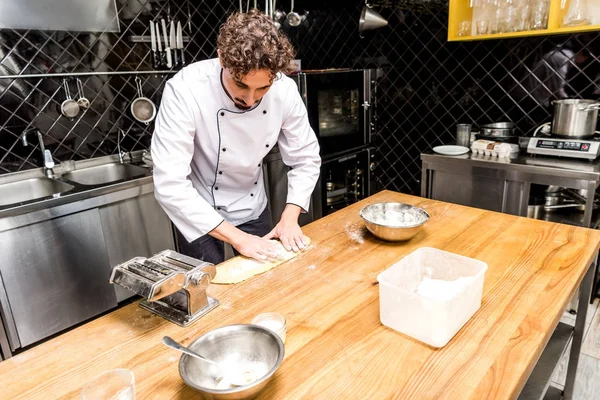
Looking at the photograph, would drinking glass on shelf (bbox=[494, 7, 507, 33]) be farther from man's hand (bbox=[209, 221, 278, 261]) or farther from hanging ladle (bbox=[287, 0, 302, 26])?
man's hand (bbox=[209, 221, 278, 261])

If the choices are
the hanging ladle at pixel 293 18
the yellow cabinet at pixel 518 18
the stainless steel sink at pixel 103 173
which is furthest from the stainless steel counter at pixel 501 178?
the stainless steel sink at pixel 103 173

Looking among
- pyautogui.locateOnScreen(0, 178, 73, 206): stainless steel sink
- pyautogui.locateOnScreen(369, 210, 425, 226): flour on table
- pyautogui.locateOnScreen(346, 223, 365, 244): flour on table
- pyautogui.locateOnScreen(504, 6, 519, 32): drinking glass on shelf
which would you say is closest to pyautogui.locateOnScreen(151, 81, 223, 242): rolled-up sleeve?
pyautogui.locateOnScreen(346, 223, 365, 244): flour on table

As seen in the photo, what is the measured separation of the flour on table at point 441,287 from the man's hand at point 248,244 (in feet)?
1.72

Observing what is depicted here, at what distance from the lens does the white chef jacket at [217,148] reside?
1533mm

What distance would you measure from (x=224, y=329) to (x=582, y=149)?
264 centimetres

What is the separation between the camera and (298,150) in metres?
1.95

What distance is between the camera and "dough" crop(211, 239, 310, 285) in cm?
131

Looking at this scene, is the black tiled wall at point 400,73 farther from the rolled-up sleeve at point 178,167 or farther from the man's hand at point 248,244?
the man's hand at point 248,244

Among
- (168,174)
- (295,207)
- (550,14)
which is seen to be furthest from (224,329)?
(550,14)

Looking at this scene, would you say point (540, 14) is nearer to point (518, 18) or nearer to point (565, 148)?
point (518, 18)

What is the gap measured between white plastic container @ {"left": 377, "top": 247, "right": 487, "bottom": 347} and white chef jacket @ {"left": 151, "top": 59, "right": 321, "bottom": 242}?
0.71 meters

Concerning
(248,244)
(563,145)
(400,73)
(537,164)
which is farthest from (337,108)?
(248,244)

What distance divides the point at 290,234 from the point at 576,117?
7.26 ft

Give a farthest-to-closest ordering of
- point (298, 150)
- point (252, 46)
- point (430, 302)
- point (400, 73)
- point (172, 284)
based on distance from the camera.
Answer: point (400, 73), point (298, 150), point (252, 46), point (172, 284), point (430, 302)
